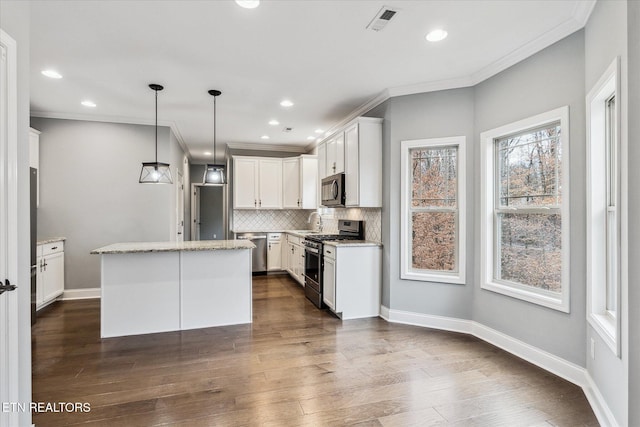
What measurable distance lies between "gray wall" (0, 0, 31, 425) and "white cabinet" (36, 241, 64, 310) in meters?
2.93

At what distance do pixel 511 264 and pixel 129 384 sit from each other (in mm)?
3461

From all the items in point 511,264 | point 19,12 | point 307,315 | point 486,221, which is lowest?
point 307,315

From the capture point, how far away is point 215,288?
3.84m

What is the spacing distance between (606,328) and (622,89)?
1.43m

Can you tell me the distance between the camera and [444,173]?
3.83 meters

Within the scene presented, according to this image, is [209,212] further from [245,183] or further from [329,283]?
[329,283]

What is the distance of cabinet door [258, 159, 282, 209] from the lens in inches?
273

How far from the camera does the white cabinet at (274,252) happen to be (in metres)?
6.86

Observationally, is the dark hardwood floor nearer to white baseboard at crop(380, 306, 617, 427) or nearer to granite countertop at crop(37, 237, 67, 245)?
white baseboard at crop(380, 306, 617, 427)

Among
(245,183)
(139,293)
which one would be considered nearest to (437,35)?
(139,293)

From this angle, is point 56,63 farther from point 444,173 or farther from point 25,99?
point 444,173

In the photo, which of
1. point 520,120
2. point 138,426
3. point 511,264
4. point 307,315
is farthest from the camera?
point 307,315

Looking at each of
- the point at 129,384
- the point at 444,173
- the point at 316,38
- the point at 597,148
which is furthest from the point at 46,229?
the point at 597,148

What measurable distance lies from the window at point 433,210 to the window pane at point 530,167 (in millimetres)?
429
